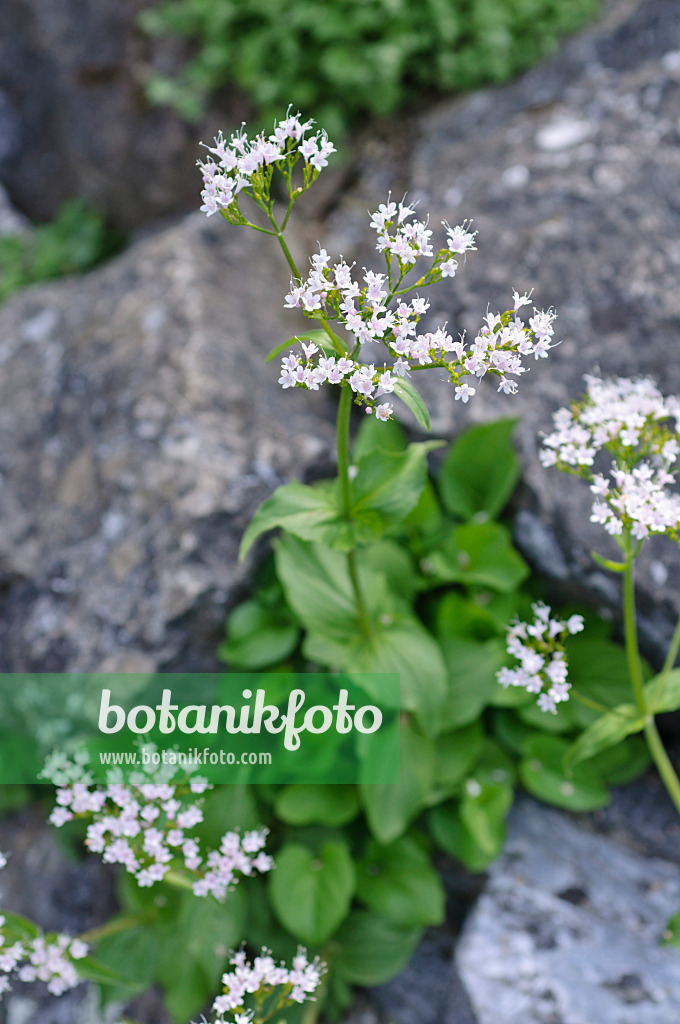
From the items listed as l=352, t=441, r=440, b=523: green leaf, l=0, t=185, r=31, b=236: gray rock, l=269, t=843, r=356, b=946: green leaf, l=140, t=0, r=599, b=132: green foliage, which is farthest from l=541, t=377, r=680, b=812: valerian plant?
l=0, t=185, r=31, b=236: gray rock

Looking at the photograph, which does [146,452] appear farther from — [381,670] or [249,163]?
[249,163]

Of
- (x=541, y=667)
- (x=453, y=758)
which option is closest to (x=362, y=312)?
(x=541, y=667)

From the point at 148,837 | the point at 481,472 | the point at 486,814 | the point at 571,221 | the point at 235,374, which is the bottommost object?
the point at 148,837

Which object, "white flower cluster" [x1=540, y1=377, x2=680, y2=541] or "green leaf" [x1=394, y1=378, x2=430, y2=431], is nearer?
"green leaf" [x1=394, y1=378, x2=430, y2=431]

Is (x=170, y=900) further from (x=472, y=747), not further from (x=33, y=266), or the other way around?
(x=33, y=266)

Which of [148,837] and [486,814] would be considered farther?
[486,814]

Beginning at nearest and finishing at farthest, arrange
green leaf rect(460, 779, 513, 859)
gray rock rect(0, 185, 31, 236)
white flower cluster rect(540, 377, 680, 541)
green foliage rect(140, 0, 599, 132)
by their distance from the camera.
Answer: white flower cluster rect(540, 377, 680, 541) < green leaf rect(460, 779, 513, 859) < green foliage rect(140, 0, 599, 132) < gray rock rect(0, 185, 31, 236)

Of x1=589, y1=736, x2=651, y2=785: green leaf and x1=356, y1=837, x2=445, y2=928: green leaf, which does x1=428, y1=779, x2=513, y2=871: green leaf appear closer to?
x1=356, y1=837, x2=445, y2=928: green leaf
